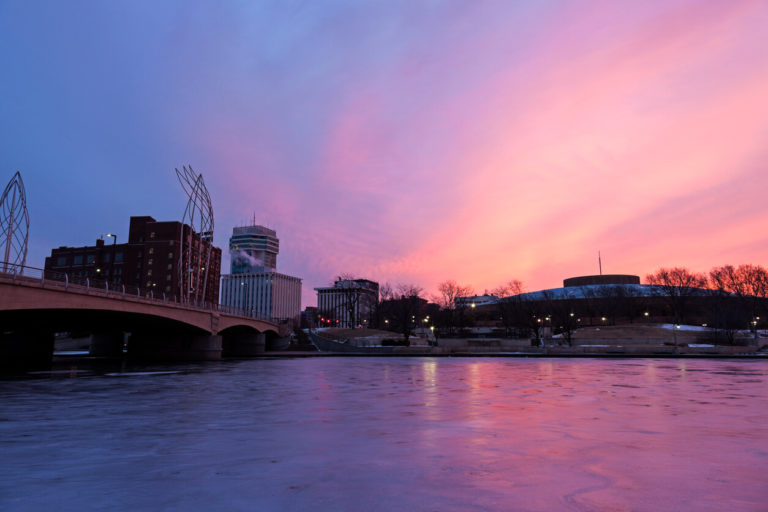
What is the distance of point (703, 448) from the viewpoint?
9.11m

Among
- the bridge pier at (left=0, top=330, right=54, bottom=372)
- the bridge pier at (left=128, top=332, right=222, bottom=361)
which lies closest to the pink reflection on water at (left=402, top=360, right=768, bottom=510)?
the bridge pier at (left=0, top=330, right=54, bottom=372)

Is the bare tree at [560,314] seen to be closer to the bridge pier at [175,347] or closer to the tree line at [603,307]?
the tree line at [603,307]

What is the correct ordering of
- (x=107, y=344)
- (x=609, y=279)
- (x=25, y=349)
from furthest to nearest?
1. (x=609, y=279)
2. (x=107, y=344)
3. (x=25, y=349)

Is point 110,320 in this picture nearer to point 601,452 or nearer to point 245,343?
point 245,343

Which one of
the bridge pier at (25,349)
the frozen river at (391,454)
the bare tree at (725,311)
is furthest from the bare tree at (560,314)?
the frozen river at (391,454)

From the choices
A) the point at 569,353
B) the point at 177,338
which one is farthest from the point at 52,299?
the point at 569,353

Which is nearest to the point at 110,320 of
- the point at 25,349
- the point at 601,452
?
the point at 25,349

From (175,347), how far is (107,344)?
2672 cm

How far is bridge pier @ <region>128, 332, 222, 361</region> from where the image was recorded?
6262cm

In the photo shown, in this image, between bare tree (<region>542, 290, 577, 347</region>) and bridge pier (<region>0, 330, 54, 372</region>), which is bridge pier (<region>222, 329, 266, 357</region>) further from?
bare tree (<region>542, 290, 577, 347</region>)

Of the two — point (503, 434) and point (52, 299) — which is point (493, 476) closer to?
point (503, 434)

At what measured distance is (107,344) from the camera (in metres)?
82.7

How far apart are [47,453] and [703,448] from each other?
12.3 meters

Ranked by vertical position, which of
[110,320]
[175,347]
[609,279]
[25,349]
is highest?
[609,279]
